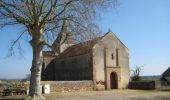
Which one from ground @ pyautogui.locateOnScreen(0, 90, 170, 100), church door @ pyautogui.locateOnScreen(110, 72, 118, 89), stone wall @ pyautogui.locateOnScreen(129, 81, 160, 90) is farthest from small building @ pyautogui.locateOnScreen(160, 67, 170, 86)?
ground @ pyautogui.locateOnScreen(0, 90, 170, 100)

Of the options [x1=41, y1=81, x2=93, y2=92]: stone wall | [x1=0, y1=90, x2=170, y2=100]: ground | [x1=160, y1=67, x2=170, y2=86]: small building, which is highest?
[x1=160, y1=67, x2=170, y2=86]: small building

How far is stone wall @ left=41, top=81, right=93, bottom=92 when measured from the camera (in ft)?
132

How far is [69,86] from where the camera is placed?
139ft

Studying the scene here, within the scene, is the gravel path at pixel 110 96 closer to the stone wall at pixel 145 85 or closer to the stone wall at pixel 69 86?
the stone wall at pixel 69 86

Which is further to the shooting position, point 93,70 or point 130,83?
point 130,83

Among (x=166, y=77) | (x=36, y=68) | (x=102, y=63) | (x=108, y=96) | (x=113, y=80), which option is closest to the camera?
(x=36, y=68)

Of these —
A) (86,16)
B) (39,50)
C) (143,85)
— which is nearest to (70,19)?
(86,16)

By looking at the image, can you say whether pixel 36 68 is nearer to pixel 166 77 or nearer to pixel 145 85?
pixel 145 85

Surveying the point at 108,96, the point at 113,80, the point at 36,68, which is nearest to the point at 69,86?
the point at 113,80

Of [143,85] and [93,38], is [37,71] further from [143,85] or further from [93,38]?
[143,85]

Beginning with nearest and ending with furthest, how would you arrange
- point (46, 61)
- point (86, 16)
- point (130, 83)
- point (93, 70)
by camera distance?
point (86, 16) → point (93, 70) → point (130, 83) → point (46, 61)

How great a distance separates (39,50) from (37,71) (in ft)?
5.96

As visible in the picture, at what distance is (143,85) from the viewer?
47.7 meters

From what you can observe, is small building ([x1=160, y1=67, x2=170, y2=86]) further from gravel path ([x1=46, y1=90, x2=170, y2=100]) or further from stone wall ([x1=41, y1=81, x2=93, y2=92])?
gravel path ([x1=46, y1=90, x2=170, y2=100])
